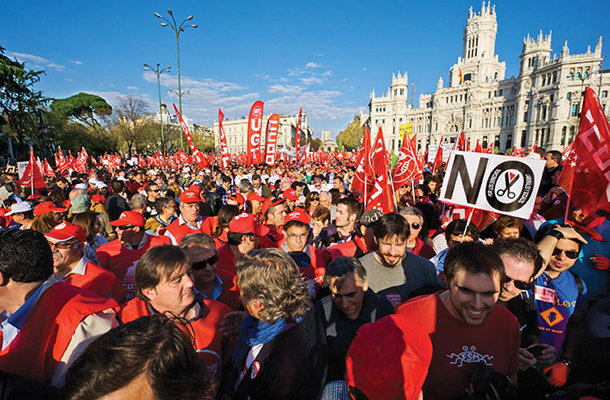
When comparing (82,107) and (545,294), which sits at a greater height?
(82,107)

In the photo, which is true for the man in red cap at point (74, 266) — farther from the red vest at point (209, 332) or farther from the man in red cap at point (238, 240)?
the man in red cap at point (238, 240)

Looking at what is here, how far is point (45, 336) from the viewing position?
5.05 feet

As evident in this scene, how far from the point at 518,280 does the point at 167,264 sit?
7.79 feet

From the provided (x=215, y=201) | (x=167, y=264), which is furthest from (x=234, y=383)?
(x=215, y=201)

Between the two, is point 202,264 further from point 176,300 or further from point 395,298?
point 395,298

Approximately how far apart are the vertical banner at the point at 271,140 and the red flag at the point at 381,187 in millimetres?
6711

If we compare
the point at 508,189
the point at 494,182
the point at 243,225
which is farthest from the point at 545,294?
the point at 243,225

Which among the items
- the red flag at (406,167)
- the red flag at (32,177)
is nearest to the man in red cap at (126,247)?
the red flag at (32,177)

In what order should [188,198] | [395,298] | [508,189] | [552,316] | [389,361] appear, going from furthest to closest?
[188,198]
[508,189]
[395,298]
[552,316]
[389,361]

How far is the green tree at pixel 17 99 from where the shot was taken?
64.6 feet

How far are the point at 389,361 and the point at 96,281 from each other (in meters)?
2.49

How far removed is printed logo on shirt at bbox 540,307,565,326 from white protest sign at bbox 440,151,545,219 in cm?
93

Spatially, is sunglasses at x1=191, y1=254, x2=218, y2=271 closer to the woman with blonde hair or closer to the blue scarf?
the woman with blonde hair

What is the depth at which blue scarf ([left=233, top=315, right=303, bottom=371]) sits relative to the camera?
1.52m
